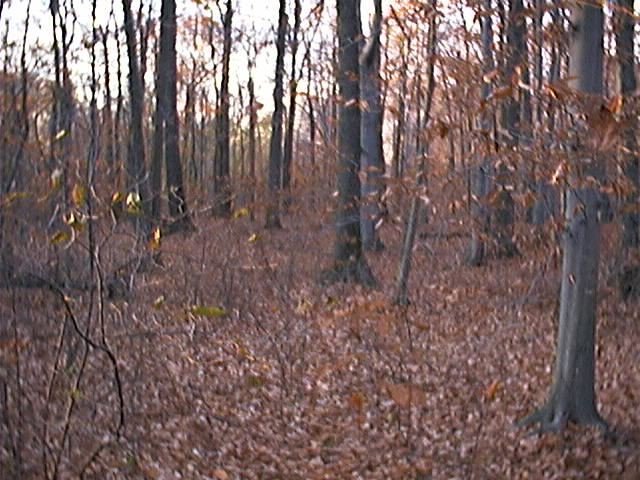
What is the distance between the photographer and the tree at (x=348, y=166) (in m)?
15.3

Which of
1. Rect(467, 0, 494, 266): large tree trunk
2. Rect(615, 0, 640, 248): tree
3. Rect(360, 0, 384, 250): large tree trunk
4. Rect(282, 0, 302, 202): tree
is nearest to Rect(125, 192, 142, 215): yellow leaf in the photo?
Rect(467, 0, 494, 266): large tree trunk

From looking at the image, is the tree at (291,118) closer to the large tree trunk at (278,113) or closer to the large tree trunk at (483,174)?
the large tree trunk at (278,113)

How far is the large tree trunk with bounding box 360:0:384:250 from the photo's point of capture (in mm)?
13789

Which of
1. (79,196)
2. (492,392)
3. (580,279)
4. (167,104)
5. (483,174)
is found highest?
(167,104)

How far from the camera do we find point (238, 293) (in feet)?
40.5

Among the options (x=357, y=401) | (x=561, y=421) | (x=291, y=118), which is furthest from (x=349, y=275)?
(x=291, y=118)

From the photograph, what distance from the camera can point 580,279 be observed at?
24.0 feet

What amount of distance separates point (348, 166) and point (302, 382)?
19.5 feet

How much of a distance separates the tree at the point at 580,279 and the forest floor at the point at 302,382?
0.75ft

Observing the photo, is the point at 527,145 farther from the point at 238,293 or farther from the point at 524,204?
the point at 238,293

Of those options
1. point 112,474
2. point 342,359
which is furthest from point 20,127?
point 342,359

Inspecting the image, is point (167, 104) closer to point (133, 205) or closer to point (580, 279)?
point (580, 279)

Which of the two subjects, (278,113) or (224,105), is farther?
(224,105)

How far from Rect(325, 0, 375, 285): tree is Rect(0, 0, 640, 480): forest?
0.18 feet
